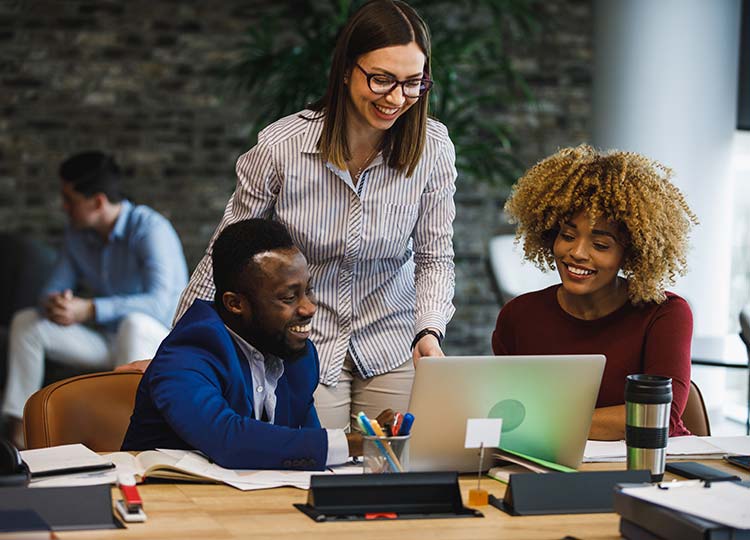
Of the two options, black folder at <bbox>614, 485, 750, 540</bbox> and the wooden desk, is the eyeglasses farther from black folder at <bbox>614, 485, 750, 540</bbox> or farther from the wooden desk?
black folder at <bbox>614, 485, 750, 540</bbox>

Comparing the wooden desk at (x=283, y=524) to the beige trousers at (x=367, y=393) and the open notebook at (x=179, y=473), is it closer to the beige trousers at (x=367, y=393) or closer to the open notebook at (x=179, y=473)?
the open notebook at (x=179, y=473)

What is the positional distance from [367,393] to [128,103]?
3563 millimetres

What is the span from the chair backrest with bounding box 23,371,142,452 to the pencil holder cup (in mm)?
673

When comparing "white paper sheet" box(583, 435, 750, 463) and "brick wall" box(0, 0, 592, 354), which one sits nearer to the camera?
"white paper sheet" box(583, 435, 750, 463)

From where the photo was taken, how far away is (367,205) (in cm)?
250

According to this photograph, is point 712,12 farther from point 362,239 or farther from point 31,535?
point 31,535

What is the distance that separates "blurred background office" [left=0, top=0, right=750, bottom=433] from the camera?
4.95m

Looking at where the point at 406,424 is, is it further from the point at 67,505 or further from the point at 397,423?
the point at 67,505

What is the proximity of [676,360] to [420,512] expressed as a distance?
0.87 metres

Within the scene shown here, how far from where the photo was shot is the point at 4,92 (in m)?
5.64

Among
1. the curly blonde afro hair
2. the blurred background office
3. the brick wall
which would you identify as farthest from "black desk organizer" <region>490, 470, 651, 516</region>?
the brick wall

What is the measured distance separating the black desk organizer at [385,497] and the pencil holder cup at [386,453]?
0.08 meters

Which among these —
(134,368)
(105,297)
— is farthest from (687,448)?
(105,297)

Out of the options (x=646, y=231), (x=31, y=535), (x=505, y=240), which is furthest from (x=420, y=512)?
(x=505, y=240)
